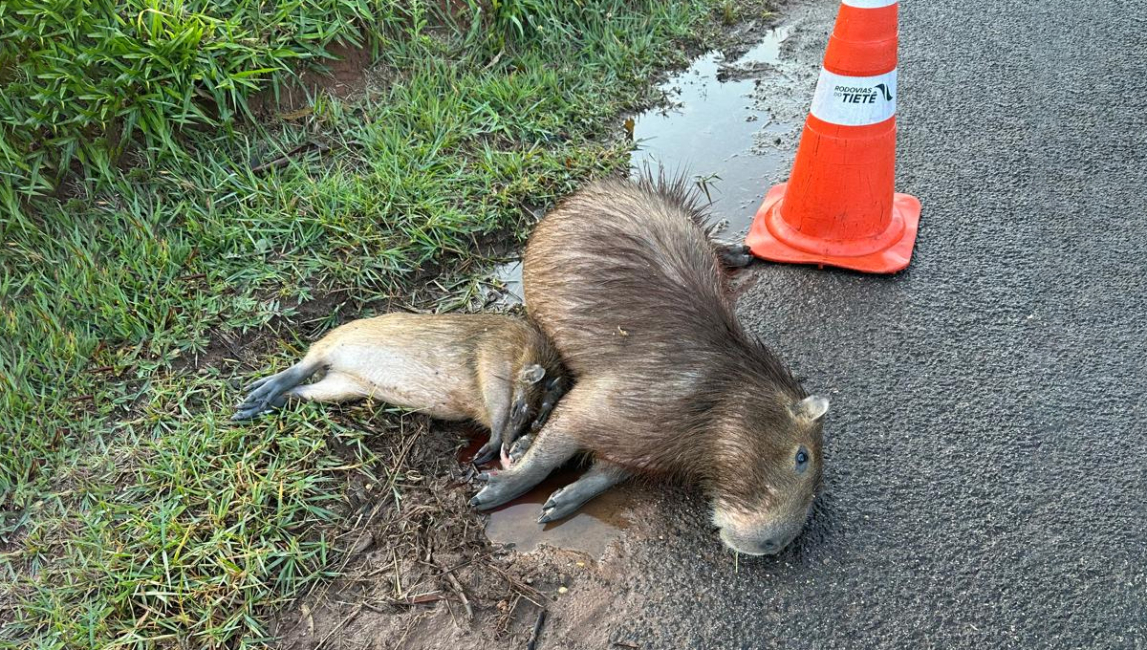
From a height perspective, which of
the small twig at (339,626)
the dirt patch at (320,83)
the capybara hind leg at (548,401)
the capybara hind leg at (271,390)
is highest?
the dirt patch at (320,83)

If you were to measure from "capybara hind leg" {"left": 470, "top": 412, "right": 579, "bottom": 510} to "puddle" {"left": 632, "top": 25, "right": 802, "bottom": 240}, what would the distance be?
1.69 meters

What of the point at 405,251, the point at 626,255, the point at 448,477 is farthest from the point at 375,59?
the point at 448,477

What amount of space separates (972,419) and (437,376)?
83.6 inches

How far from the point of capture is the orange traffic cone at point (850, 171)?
353cm

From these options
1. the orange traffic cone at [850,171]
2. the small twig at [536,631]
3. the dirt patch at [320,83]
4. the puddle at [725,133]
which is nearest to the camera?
the small twig at [536,631]

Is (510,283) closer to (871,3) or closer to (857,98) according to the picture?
(857,98)

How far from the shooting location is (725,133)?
4906 mm

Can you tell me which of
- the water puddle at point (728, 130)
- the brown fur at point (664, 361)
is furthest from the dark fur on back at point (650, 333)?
the water puddle at point (728, 130)

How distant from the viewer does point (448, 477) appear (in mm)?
3156

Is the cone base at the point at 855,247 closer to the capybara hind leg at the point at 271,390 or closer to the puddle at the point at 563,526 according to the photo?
the puddle at the point at 563,526

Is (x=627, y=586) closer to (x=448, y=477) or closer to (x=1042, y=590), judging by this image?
(x=448, y=477)

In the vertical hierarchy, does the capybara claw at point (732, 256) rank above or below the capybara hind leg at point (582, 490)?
above

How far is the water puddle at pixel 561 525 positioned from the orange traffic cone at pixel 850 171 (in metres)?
1.61

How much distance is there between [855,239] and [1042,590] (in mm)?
1802
